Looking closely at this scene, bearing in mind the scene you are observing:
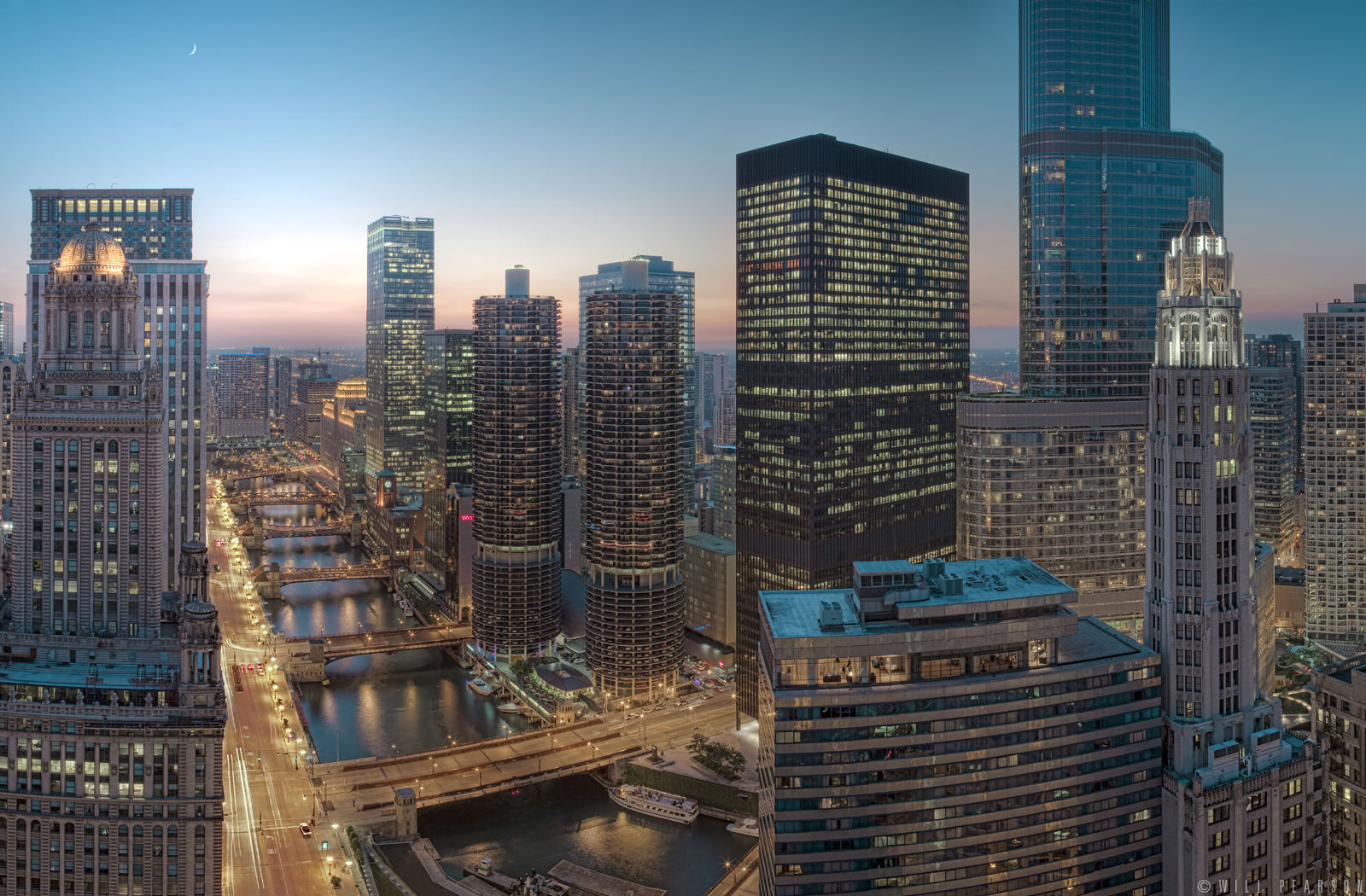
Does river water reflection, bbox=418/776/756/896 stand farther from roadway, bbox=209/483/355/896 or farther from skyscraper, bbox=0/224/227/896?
skyscraper, bbox=0/224/227/896

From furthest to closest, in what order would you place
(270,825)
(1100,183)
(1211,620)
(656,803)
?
(1100,183) < (656,803) < (270,825) < (1211,620)

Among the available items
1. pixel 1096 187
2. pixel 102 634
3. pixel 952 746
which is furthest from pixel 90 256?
pixel 1096 187

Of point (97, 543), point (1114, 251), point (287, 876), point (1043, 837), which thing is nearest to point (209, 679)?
point (97, 543)

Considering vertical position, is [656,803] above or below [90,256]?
below

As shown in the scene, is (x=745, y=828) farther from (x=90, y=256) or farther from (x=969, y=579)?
(x=90, y=256)

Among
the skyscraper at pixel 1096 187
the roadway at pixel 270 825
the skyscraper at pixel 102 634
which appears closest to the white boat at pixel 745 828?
the skyscraper at pixel 1096 187

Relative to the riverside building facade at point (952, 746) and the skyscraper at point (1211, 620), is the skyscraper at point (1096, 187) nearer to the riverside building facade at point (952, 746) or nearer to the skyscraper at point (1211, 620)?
the skyscraper at point (1211, 620)

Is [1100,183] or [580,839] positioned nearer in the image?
[580,839]
